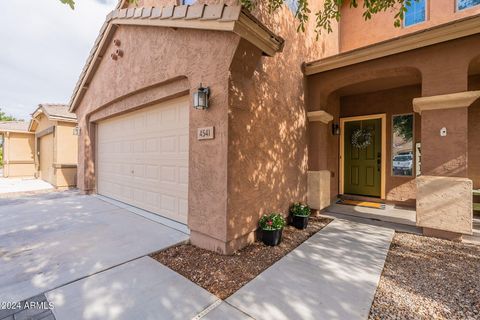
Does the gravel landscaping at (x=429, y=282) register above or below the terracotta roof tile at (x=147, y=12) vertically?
below

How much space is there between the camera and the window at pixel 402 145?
5945mm

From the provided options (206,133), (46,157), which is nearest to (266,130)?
(206,133)

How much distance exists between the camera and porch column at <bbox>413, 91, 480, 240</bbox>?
359cm

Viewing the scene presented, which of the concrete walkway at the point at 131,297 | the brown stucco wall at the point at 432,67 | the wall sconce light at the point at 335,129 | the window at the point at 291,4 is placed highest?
the window at the point at 291,4

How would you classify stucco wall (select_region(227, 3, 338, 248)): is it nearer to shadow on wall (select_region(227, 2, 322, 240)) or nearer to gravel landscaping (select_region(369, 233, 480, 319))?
shadow on wall (select_region(227, 2, 322, 240))

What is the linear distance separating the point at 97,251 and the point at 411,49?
6.37 metres

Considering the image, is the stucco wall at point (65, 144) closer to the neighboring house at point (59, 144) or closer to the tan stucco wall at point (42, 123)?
the neighboring house at point (59, 144)

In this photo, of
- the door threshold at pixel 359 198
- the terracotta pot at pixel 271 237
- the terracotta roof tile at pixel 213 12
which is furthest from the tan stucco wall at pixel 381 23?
the terracotta pot at pixel 271 237

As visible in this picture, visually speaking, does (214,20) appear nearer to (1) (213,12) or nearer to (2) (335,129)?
(1) (213,12)

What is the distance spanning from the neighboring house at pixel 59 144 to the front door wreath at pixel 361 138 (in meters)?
10.2

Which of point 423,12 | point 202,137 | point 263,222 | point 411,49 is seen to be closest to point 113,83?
point 202,137

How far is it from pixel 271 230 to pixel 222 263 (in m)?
0.99

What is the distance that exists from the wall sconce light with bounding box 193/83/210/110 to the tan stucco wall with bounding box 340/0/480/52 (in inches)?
234

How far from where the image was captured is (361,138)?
6.76 metres
